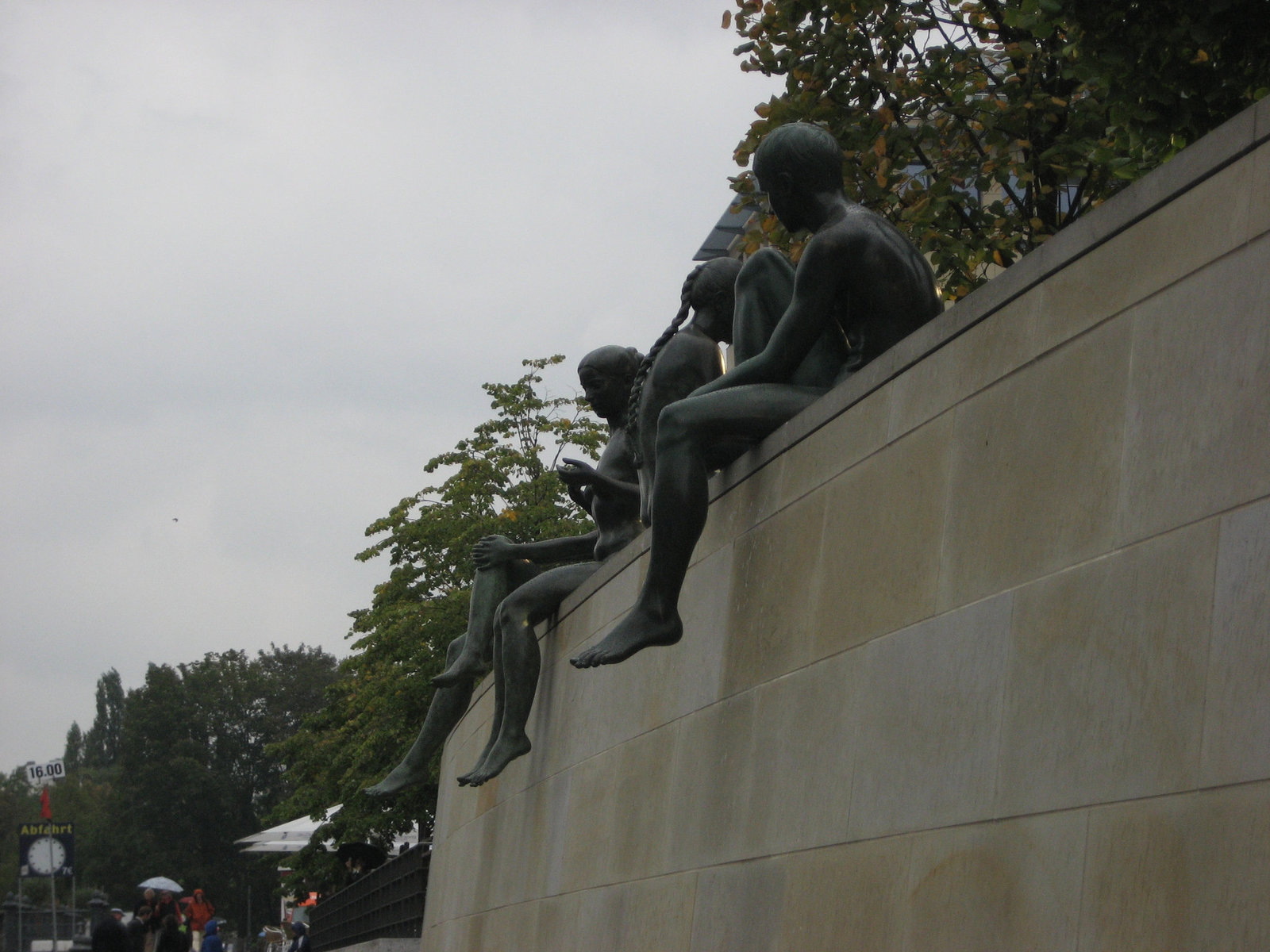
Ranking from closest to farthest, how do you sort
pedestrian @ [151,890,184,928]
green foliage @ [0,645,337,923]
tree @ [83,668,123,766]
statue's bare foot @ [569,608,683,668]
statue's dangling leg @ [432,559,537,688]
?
statue's bare foot @ [569,608,683,668]
statue's dangling leg @ [432,559,537,688]
pedestrian @ [151,890,184,928]
green foliage @ [0,645,337,923]
tree @ [83,668,123,766]

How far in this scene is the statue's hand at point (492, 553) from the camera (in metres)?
11.3

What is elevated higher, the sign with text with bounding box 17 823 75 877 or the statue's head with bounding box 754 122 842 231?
the statue's head with bounding box 754 122 842 231

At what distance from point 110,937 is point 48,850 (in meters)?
10.3

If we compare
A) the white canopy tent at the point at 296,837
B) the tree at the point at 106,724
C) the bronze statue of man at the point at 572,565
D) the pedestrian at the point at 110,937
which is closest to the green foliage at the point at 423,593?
the white canopy tent at the point at 296,837

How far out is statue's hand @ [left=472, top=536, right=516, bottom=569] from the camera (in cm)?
1129

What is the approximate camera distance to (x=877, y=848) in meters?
4.93

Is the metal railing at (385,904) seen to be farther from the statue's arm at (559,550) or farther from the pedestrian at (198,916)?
the pedestrian at (198,916)

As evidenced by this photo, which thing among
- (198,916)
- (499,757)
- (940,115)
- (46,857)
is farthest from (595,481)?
(198,916)

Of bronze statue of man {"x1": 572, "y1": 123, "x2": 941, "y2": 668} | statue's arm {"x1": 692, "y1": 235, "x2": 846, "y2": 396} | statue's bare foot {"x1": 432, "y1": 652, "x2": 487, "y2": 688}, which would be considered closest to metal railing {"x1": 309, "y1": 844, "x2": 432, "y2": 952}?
statue's bare foot {"x1": 432, "y1": 652, "x2": 487, "y2": 688}

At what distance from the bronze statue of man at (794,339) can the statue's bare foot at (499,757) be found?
10.2ft

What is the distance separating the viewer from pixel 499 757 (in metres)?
9.80

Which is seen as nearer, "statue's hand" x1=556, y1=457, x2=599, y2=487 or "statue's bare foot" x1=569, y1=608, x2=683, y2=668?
"statue's bare foot" x1=569, y1=608, x2=683, y2=668

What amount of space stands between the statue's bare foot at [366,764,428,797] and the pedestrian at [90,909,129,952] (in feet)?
23.5

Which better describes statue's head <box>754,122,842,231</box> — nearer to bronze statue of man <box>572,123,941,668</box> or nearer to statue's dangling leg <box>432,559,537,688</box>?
bronze statue of man <box>572,123,941,668</box>
